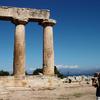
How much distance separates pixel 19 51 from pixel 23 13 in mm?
4563

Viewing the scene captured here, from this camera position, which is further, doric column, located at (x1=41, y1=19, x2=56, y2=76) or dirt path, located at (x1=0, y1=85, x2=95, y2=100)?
doric column, located at (x1=41, y1=19, x2=56, y2=76)

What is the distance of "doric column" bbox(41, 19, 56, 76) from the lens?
38438mm

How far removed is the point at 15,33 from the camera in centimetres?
3734

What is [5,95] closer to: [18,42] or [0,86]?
[0,86]

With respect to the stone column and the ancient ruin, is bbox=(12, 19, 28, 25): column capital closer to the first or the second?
the ancient ruin

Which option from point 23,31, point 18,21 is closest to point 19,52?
point 23,31

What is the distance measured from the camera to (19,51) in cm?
3691

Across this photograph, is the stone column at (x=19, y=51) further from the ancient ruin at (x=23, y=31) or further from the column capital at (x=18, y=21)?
the column capital at (x=18, y=21)

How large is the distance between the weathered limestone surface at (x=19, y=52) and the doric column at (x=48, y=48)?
288 cm

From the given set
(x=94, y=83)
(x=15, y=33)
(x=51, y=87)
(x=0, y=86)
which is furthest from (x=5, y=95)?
(x=94, y=83)

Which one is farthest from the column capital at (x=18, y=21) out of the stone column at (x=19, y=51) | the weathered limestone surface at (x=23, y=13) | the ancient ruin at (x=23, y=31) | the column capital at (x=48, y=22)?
the column capital at (x=48, y=22)

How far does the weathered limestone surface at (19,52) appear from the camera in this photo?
1436 inches

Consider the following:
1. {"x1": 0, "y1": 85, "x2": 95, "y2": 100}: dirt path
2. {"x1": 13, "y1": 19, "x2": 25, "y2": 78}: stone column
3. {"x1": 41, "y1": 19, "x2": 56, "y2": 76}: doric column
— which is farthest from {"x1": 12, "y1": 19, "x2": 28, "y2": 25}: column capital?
{"x1": 0, "y1": 85, "x2": 95, "y2": 100}: dirt path

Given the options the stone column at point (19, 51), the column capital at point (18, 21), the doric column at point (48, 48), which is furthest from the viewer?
the doric column at point (48, 48)
